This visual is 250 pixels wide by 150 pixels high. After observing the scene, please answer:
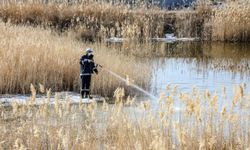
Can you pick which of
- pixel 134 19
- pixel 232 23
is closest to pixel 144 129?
pixel 232 23

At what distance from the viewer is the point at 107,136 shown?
624cm

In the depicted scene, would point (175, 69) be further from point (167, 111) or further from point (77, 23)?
point (167, 111)

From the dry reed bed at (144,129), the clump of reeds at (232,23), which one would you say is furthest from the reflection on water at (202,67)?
the dry reed bed at (144,129)

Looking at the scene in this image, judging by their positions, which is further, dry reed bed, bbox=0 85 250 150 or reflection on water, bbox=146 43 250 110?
reflection on water, bbox=146 43 250 110

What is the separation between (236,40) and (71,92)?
1068 centimetres

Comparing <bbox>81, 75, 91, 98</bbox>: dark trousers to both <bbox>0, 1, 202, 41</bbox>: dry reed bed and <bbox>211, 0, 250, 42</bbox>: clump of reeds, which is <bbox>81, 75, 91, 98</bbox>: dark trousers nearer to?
<bbox>0, 1, 202, 41</bbox>: dry reed bed

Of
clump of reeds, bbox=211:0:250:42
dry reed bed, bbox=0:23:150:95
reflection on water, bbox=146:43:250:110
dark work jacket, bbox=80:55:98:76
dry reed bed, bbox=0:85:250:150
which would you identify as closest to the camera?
dry reed bed, bbox=0:85:250:150

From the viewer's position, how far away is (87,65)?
9328 millimetres

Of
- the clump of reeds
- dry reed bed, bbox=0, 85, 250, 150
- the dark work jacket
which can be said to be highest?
the clump of reeds

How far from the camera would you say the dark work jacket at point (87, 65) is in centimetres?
927

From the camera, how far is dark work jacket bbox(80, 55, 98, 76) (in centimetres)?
927

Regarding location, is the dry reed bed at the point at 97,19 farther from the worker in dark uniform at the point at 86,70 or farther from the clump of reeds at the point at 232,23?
the worker in dark uniform at the point at 86,70

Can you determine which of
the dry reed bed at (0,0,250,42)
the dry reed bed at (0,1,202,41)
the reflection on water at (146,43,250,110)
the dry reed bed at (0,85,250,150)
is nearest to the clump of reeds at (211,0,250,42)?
the dry reed bed at (0,0,250,42)

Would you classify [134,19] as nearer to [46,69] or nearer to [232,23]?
[232,23]
